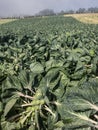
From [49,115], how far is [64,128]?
459 mm

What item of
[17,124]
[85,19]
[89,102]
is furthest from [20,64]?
[85,19]

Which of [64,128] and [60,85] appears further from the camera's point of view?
[60,85]

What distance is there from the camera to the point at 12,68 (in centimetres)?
403

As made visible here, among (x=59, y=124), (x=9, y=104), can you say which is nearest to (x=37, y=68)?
(x=9, y=104)

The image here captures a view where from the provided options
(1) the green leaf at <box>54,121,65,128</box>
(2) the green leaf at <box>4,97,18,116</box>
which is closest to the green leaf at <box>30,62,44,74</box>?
(2) the green leaf at <box>4,97,18,116</box>

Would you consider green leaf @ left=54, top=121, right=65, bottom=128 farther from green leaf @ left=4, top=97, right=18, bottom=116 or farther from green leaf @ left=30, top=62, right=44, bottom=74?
green leaf @ left=30, top=62, right=44, bottom=74

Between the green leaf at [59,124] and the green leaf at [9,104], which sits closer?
the green leaf at [59,124]

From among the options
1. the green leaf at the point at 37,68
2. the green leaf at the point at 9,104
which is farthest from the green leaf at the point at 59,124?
the green leaf at the point at 37,68

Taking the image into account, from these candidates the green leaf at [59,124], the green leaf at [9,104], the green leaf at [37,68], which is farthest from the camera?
the green leaf at [37,68]

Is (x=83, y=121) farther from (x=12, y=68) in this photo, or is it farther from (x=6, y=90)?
(x=12, y=68)

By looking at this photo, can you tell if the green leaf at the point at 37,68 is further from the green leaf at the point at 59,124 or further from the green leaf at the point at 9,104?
the green leaf at the point at 59,124

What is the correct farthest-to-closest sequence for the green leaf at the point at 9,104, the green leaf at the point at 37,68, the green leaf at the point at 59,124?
the green leaf at the point at 37,68 → the green leaf at the point at 9,104 → the green leaf at the point at 59,124

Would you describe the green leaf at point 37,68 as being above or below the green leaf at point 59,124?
above

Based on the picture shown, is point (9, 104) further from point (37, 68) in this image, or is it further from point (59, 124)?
point (37, 68)
